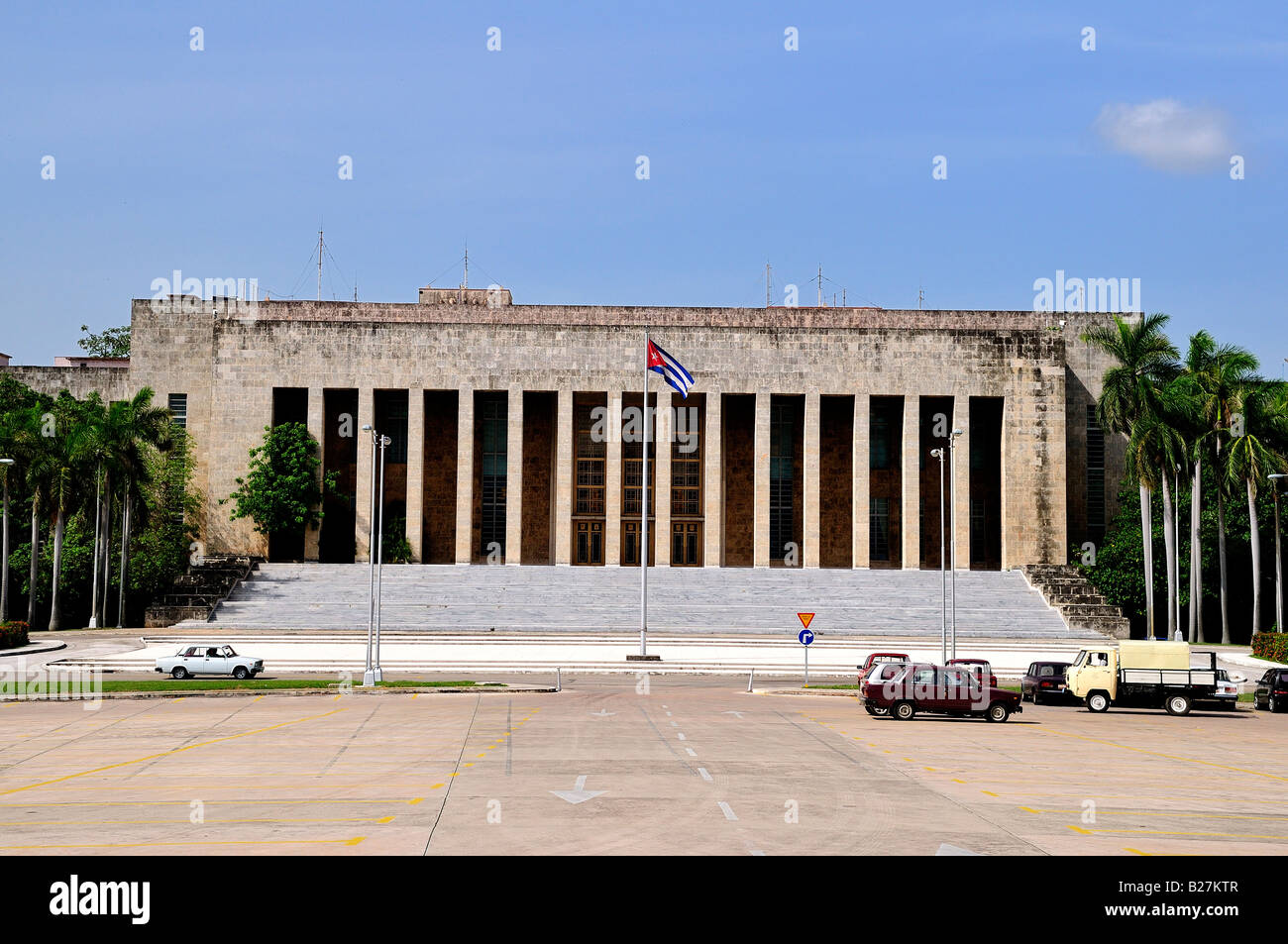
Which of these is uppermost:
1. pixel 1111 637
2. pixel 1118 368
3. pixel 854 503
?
pixel 1118 368

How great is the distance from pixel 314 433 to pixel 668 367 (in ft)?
91.1

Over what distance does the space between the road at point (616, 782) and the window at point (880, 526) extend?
4367 centimetres

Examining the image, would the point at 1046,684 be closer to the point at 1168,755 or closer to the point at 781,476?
the point at 1168,755

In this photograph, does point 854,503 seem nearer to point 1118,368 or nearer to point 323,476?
point 1118,368

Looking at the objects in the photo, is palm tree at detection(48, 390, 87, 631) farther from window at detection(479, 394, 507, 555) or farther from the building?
window at detection(479, 394, 507, 555)

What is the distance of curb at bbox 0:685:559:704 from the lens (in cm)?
3183

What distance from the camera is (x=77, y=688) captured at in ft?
110

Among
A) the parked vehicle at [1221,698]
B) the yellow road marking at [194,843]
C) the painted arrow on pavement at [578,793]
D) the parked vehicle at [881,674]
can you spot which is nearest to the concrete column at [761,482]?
the parked vehicle at [1221,698]

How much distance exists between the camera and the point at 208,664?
133 feet

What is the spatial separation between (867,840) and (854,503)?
195 ft

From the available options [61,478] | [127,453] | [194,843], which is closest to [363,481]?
[127,453]

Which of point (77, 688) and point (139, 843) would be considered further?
point (77, 688)
